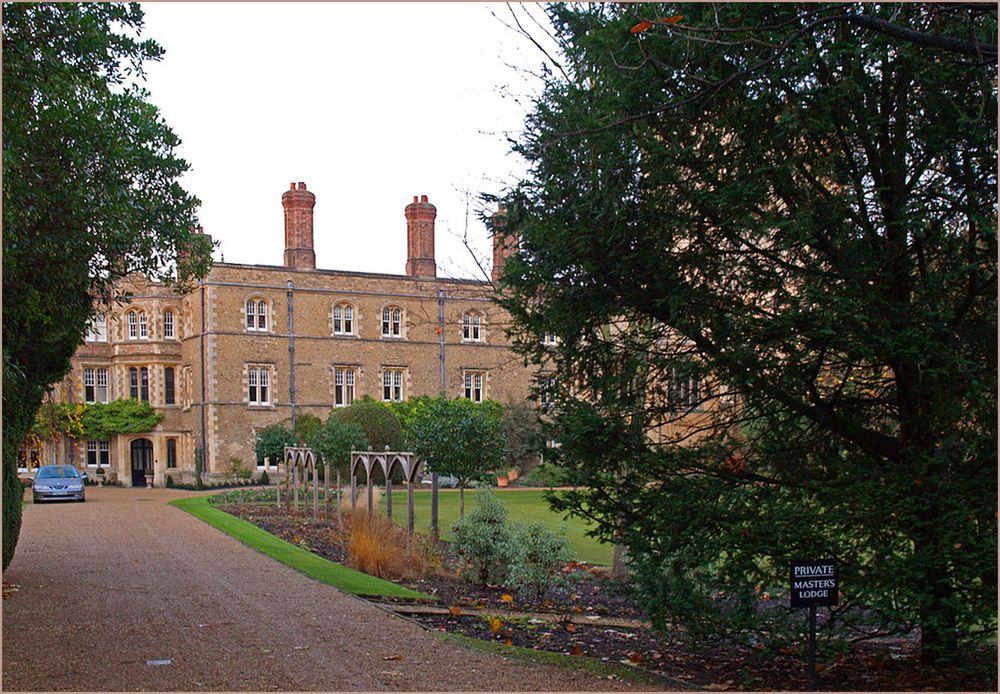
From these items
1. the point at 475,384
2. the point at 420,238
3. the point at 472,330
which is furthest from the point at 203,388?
the point at 472,330

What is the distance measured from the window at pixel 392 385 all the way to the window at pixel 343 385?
1.59 meters

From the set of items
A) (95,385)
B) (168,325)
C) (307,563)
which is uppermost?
(168,325)

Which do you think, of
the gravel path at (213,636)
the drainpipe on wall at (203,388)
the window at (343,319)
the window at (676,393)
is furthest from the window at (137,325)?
the window at (676,393)

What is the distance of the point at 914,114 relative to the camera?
25.9 feet

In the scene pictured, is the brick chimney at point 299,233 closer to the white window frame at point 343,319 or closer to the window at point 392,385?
the white window frame at point 343,319

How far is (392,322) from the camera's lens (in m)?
49.1

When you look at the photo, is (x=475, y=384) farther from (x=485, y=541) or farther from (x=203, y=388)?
(x=485, y=541)

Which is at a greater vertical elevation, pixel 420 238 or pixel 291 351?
pixel 420 238

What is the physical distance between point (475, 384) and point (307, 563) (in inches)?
1393

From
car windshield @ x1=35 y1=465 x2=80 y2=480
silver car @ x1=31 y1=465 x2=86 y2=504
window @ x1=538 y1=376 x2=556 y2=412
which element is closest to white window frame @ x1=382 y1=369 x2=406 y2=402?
car windshield @ x1=35 y1=465 x2=80 y2=480

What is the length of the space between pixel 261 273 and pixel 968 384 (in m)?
41.2

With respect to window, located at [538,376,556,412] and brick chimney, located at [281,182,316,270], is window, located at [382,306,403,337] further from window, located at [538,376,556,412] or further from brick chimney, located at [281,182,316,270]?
window, located at [538,376,556,412]

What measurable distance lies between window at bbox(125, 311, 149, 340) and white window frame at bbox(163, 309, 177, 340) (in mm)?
912

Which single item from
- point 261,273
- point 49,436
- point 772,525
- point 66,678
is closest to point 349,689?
point 66,678
